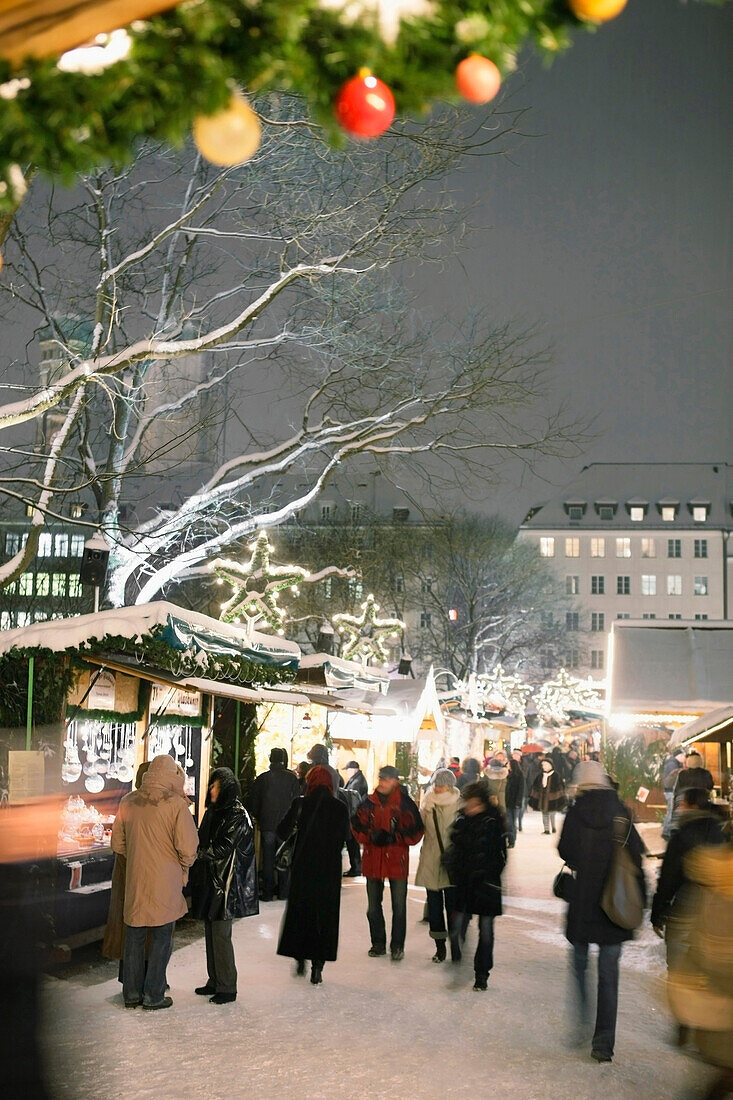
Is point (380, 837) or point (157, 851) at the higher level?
point (157, 851)

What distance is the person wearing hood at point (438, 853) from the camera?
10492 mm

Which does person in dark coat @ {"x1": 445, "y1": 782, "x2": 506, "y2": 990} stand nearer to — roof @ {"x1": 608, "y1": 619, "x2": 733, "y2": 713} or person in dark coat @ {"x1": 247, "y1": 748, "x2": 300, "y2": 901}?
person in dark coat @ {"x1": 247, "y1": 748, "x2": 300, "y2": 901}

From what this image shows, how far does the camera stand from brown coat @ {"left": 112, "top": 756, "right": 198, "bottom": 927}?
802 centimetres

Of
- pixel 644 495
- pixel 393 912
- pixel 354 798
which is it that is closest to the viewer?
pixel 393 912

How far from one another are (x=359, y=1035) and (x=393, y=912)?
→ 3014 millimetres

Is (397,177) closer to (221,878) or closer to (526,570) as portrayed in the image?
(221,878)

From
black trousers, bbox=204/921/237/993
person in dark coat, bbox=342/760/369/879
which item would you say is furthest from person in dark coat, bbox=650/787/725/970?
person in dark coat, bbox=342/760/369/879

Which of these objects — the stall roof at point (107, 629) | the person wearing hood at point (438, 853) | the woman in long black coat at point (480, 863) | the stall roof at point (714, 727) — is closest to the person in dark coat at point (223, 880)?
the stall roof at point (107, 629)

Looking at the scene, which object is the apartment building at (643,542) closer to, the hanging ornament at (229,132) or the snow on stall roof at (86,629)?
the snow on stall roof at (86,629)

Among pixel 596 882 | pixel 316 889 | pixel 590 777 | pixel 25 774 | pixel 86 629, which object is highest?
pixel 86 629

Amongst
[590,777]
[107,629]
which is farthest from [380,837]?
[590,777]

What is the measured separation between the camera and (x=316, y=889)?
921 cm

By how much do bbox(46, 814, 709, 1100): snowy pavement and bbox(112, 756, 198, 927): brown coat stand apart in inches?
28.5

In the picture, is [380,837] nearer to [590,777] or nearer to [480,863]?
[480,863]
